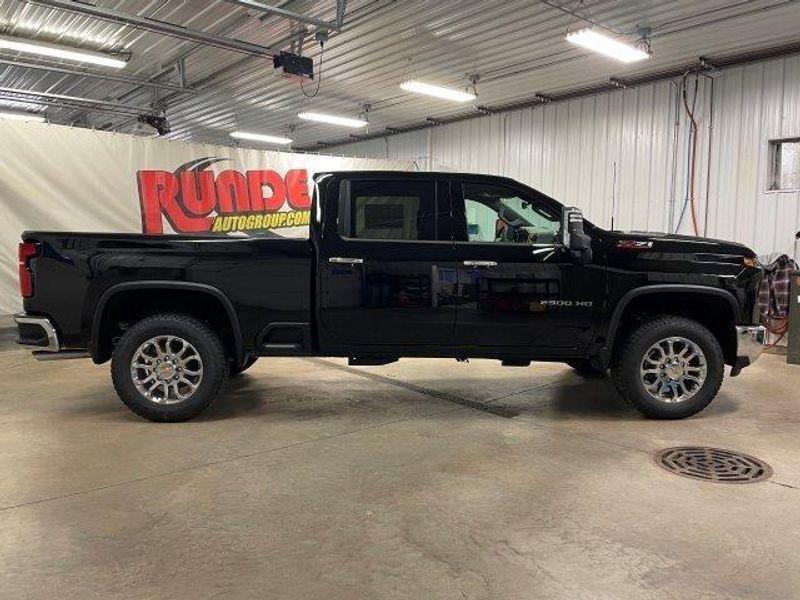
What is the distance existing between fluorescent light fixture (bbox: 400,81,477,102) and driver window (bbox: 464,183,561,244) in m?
5.53

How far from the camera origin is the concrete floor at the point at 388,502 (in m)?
2.45

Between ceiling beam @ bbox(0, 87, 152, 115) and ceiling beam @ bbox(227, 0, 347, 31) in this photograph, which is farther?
ceiling beam @ bbox(0, 87, 152, 115)

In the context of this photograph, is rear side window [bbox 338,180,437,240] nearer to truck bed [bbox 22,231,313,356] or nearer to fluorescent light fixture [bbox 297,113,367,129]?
truck bed [bbox 22,231,313,356]

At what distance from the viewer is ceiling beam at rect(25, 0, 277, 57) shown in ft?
21.8

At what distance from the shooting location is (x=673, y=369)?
4.59 metres

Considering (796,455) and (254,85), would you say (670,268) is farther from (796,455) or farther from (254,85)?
(254,85)

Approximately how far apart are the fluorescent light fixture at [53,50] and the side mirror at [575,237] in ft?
24.3

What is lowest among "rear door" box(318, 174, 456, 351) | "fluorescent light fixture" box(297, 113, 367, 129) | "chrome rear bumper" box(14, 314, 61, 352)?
"chrome rear bumper" box(14, 314, 61, 352)

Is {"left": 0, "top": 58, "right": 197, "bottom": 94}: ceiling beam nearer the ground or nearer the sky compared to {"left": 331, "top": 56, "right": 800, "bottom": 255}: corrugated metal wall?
nearer the sky

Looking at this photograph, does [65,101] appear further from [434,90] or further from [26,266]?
[26,266]

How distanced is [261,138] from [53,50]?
6.80 metres

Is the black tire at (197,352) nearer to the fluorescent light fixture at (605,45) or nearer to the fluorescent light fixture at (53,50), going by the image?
the fluorescent light fixture at (605,45)

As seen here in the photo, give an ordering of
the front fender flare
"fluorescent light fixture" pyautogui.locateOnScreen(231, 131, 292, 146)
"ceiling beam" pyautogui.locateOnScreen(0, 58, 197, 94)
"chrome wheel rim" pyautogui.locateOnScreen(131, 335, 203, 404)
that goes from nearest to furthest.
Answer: "chrome wheel rim" pyautogui.locateOnScreen(131, 335, 203, 404) < the front fender flare < "ceiling beam" pyautogui.locateOnScreen(0, 58, 197, 94) < "fluorescent light fixture" pyautogui.locateOnScreen(231, 131, 292, 146)

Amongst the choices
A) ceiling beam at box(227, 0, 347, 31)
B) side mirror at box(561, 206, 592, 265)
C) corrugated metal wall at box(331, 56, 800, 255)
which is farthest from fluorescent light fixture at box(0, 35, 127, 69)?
side mirror at box(561, 206, 592, 265)
